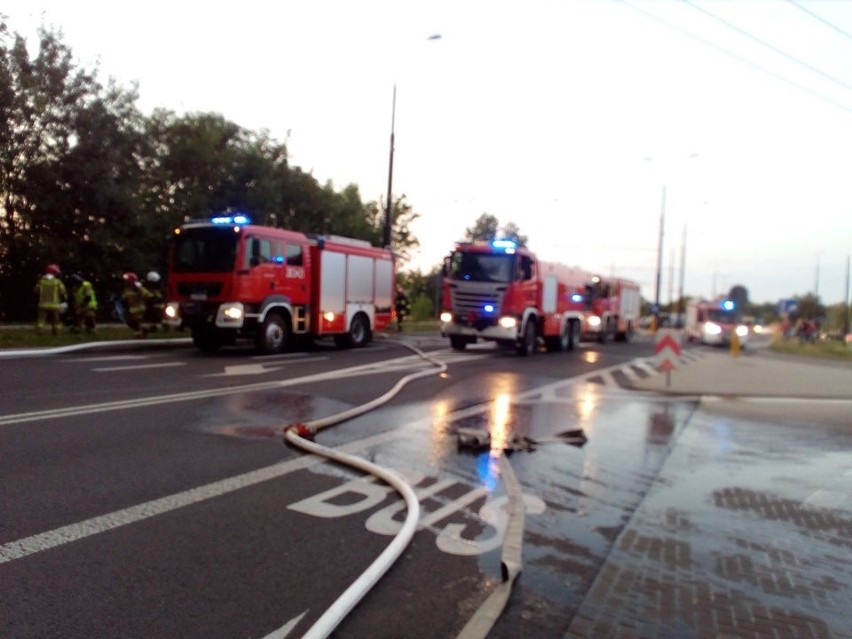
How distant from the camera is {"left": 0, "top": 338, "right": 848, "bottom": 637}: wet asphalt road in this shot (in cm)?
400

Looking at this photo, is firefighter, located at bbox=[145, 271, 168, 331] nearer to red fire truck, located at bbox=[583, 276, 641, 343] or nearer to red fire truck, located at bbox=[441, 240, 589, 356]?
red fire truck, located at bbox=[441, 240, 589, 356]

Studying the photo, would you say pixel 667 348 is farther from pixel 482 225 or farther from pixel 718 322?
pixel 482 225

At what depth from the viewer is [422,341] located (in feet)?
91.2

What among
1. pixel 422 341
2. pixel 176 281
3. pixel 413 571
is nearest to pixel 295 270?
pixel 176 281

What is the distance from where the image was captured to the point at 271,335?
18.6m

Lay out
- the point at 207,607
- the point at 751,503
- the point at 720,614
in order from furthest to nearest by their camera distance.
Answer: the point at 751,503, the point at 720,614, the point at 207,607

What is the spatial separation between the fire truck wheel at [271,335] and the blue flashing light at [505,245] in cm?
639

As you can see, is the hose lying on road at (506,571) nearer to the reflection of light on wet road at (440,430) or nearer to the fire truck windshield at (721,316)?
the reflection of light on wet road at (440,430)

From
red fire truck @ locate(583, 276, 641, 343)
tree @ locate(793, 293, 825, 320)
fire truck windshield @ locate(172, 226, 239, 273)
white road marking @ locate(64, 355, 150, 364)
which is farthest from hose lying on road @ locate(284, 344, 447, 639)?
tree @ locate(793, 293, 825, 320)

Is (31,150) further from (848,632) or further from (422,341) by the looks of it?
(848,632)

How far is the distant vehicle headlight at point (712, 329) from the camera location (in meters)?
43.3

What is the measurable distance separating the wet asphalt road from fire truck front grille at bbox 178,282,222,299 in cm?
560

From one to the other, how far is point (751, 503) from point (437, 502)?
2.74 meters

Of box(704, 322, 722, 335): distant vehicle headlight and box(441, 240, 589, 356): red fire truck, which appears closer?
box(441, 240, 589, 356): red fire truck
